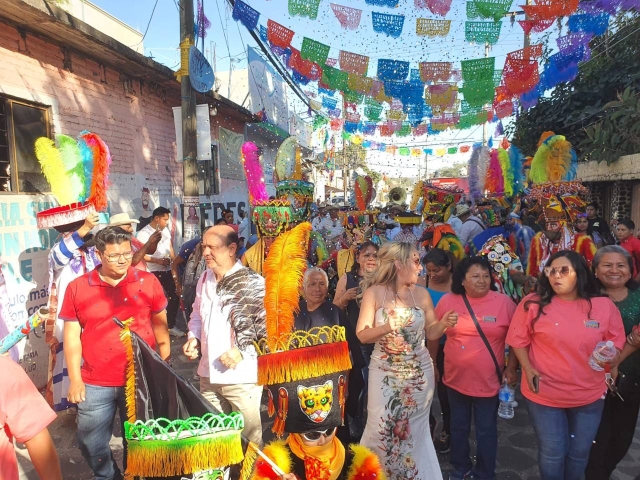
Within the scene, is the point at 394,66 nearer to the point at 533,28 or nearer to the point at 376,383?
the point at 533,28

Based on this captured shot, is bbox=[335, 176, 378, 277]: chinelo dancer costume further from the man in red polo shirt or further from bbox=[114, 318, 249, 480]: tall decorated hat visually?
bbox=[114, 318, 249, 480]: tall decorated hat

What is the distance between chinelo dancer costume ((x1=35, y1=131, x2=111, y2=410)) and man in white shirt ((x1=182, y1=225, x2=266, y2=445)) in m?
1.73

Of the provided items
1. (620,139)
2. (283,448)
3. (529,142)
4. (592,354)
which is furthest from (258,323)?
(529,142)

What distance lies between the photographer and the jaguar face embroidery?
2.02 metres

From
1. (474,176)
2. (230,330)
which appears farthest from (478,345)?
(474,176)

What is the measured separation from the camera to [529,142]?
578 inches

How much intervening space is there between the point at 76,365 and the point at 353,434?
7.12 ft

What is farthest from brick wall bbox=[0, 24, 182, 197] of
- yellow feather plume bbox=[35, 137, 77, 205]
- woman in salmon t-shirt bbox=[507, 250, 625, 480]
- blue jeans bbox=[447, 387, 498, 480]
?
woman in salmon t-shirt bbox=[507, 250, 625, 480]

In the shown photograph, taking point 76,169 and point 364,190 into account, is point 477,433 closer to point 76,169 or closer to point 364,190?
point 76,169

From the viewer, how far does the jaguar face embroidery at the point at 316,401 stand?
79.4 inches

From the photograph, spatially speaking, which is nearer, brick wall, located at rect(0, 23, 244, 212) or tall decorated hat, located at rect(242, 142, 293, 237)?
tall decorated hat, located at rect(242, 142, 293, 237)

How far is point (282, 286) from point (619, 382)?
90.0 inches

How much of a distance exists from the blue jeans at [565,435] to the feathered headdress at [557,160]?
4609 mm

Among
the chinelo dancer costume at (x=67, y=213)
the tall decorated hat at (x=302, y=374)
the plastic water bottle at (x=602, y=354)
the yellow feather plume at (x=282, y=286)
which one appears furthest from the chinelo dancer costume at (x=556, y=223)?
the chinelo dancer costume at (x=67, y=213)
